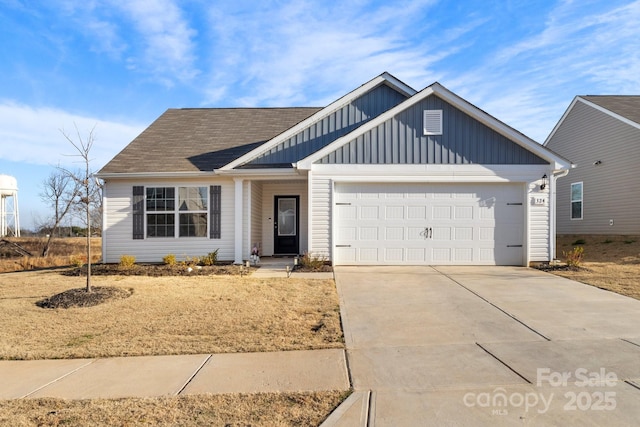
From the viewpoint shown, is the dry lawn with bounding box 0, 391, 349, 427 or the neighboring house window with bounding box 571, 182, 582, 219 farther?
the neighboring house window with bounding box 571, 182, 582, 219

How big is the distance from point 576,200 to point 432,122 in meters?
11.5

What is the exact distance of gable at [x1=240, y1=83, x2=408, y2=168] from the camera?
12.2m

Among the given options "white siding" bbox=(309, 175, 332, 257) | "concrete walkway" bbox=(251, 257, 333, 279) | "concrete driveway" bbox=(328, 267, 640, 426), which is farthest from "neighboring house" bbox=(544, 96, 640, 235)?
"concrete walkway" bbox=(251, 257, 333, 279)

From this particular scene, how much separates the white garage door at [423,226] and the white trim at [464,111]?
1.20m

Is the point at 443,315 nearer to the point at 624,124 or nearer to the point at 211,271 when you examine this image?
the point at 211,271

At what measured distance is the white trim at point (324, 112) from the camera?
39.5 ft

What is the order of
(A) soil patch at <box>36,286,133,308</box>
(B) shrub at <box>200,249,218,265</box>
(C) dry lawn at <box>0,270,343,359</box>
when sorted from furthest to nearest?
(B) shrub at <box>200,249,218,265</box>, (A) soil patch at <box>36,286,133,308</box>, (C) dry lawn at <box>0,270,343,359</box>

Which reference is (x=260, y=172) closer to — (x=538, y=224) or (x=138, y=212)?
(x=138, y=212)

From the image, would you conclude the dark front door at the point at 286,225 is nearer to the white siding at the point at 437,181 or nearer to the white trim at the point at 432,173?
the white siding at the point at 437,181

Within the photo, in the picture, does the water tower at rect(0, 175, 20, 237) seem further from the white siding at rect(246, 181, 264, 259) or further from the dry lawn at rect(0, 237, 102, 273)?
the white siding at rect(246, 181, 264, 259)

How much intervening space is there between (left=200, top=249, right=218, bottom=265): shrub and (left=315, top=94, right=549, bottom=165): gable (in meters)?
4.34

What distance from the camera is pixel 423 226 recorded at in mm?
11344

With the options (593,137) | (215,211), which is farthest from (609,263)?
(215,211)

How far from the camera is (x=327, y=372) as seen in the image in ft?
13.9
